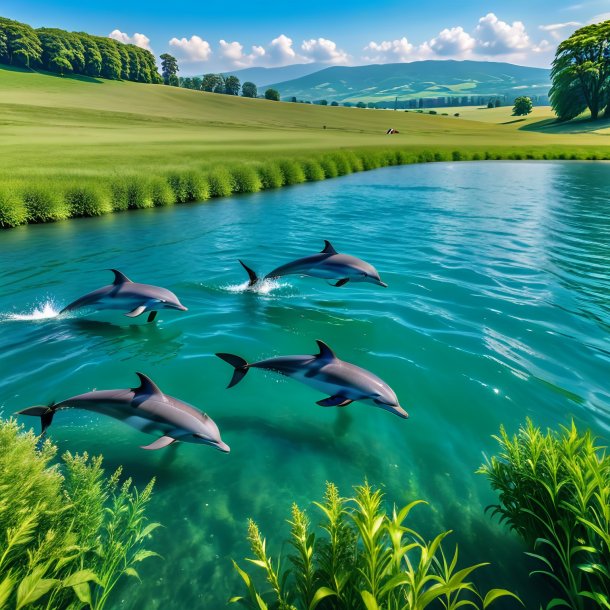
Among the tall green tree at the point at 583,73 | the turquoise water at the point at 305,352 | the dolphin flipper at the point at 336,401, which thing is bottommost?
the turquoise water at the point at 305,352

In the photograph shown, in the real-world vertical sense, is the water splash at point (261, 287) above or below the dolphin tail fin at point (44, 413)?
below

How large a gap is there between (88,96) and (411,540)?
103 m

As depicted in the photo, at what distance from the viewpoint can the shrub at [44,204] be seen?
17.0 m

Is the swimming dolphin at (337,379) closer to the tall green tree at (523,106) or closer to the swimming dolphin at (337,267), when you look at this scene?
the swimming dolphin at (337,267)

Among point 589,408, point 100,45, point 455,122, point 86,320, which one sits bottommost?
point 589,408

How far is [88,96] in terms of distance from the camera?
82.1 meters

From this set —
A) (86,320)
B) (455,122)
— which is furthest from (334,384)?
(455,122)

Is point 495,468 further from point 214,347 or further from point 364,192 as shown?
point 364,192

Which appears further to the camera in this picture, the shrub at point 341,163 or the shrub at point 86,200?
the shrub at point 341,163

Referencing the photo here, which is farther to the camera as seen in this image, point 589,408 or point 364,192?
point 364,192

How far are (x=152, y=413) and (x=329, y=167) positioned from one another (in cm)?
3069

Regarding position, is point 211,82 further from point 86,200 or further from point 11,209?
point 11,209

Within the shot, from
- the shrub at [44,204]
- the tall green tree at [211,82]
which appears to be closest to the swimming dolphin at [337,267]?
the shrub at [44,204]

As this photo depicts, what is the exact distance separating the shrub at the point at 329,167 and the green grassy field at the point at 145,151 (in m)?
0.08
